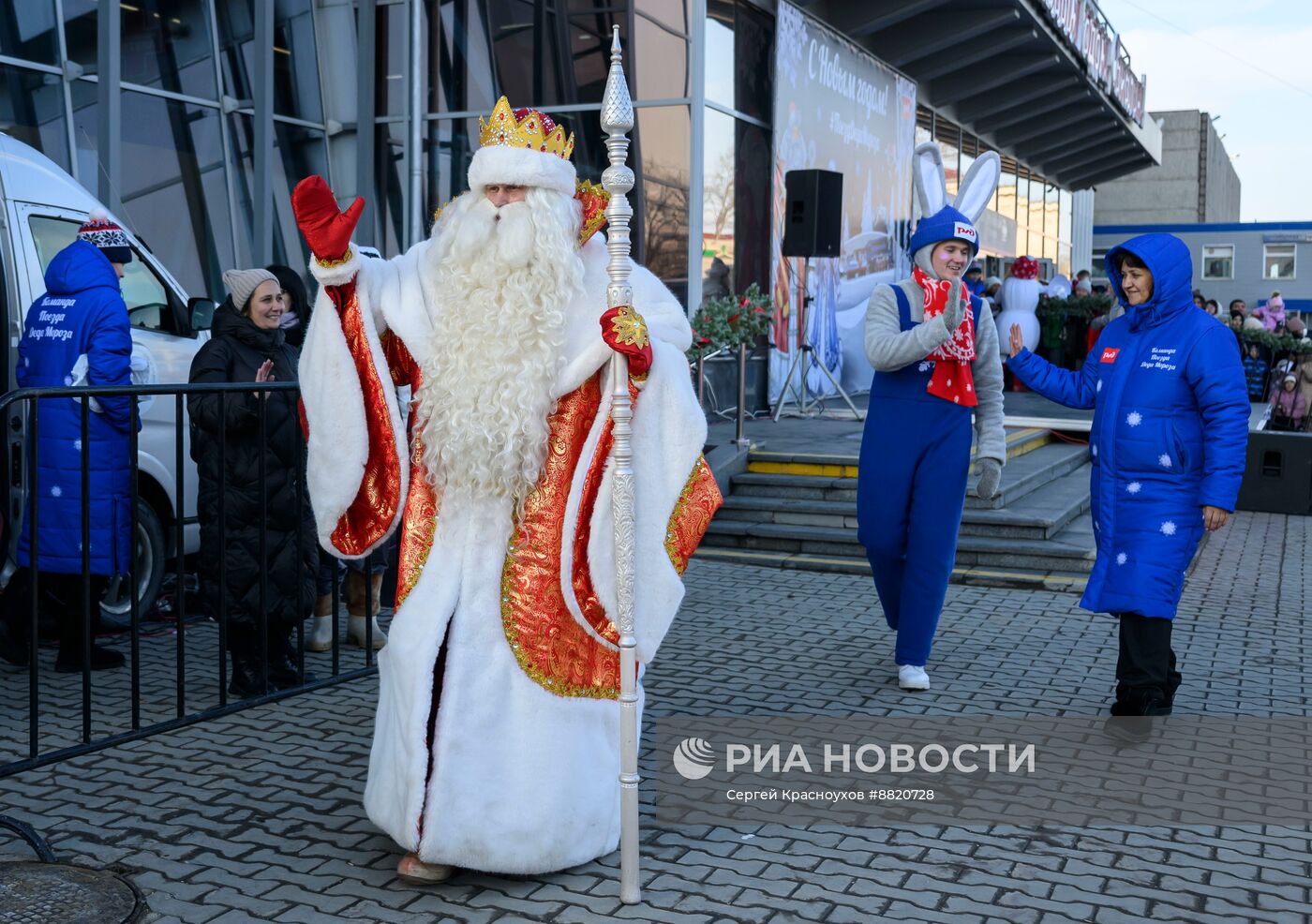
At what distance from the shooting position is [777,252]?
1698cm

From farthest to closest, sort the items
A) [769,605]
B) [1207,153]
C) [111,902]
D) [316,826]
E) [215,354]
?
1. [1207,153]
2. [769,605]
3. [215,354]
4. [316,826]
5. [111,902]

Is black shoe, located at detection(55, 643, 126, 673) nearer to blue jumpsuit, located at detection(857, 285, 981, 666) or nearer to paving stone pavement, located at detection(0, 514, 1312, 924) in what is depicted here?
paving stone pavement, located at detection(0, 514, 1312, 924)

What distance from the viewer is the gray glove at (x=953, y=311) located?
5.80m

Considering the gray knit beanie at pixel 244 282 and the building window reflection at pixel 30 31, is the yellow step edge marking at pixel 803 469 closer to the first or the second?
the gray knit beanie at pixel 244 282

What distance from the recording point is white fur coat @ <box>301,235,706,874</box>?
360 centimetres

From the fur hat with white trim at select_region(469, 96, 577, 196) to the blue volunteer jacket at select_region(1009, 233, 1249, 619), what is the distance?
250 centimetres

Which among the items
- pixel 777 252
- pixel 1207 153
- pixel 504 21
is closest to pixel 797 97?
pixel 777 252

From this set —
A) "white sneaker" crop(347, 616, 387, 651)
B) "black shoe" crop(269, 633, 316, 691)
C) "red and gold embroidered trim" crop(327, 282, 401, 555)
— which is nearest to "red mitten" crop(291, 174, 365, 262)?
"red and gold embroidered trim" crop(327, 282, 401, 555)

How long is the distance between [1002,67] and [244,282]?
64.1 feet

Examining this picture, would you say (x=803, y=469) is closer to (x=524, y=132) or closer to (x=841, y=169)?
(x=524, y=132)

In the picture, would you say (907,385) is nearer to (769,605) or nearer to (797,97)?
(769,605)

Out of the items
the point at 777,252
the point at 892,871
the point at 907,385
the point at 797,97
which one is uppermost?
the point at 797,97

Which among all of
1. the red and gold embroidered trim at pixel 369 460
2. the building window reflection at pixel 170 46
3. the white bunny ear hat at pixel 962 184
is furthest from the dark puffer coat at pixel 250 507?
the building window reflection at pixel 170 46

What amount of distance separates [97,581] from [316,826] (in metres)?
2.41
